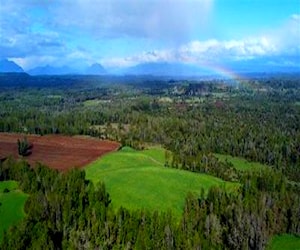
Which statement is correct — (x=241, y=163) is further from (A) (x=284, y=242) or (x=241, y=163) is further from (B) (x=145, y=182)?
(A) (x=284, y=242)

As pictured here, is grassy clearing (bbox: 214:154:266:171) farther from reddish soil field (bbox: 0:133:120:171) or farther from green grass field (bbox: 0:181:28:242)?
green grass field (bbox: 0:181:28:242)

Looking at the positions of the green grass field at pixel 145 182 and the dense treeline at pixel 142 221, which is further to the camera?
the green grass field at pixel 145 182

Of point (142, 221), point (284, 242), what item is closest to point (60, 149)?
point (142, 221)

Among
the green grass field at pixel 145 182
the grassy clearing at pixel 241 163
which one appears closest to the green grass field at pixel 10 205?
the green grass field at pixel 145 182

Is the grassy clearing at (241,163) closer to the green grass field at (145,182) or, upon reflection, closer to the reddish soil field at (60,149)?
the green grass field at (145,182)

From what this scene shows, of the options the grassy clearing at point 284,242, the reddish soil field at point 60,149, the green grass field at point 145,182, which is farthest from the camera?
the reddish soil field at point 60,149

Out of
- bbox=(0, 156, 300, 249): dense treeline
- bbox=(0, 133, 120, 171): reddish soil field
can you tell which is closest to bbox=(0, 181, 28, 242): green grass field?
bbox=(0, 156, 300, 249): dense treeline
